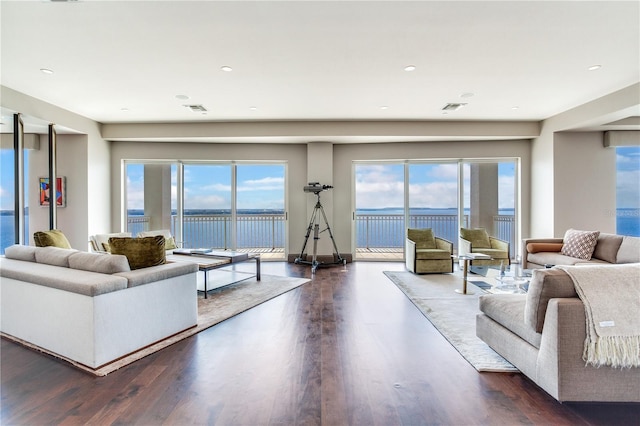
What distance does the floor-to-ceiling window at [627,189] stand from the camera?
19.4 ft

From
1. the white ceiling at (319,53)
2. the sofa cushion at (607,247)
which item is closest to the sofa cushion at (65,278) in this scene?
the white ceiling at (319,53)

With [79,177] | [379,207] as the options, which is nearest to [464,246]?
[379,207]

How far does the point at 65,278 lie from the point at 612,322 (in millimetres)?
3610

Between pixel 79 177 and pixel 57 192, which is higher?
pixel 79 177

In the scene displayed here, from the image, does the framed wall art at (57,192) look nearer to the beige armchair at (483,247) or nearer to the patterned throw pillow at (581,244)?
the beige armchair at (483,247)

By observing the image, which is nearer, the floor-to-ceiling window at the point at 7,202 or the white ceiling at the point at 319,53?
the white ceiling at the point at 319,53

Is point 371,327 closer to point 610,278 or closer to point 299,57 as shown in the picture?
point 610,278

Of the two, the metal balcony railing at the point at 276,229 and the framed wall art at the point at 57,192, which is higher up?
the framed wall art at the point at 57,192

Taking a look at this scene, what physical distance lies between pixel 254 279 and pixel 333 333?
2401mm

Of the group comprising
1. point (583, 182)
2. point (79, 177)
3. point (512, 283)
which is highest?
point (79, 177)

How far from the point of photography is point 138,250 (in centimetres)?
284

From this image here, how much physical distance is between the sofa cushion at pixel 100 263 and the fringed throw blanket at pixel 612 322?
126 inches

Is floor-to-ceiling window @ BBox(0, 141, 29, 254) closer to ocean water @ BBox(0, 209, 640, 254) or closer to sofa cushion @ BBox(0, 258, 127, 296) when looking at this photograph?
ocean water @ BBox(0, 209, 640, 254)

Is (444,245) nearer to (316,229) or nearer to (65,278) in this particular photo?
(316,229)
